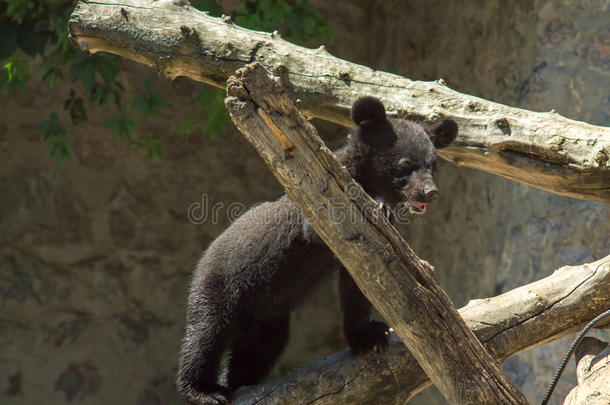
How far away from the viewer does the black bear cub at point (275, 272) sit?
14.2ft

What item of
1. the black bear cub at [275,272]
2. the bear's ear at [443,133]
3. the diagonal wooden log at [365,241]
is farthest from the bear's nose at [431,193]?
the diagonal wooden log at [365,241]

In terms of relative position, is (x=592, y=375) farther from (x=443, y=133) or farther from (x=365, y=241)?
(x=443, y=133)

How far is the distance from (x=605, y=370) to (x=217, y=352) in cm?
220

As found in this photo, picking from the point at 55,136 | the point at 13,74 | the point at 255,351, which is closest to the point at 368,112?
the point at 255,351

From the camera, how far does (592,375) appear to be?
11.6 ft

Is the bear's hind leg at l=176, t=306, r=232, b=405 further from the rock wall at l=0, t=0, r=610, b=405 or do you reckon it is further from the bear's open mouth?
the rock wall at l=0, t=0, r=610, b=405

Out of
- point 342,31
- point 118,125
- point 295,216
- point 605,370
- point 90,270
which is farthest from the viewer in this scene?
point 342,31

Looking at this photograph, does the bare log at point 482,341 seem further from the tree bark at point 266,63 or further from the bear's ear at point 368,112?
the bear's ear at point 368,112

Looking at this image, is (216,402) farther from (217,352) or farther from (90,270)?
(90,270)

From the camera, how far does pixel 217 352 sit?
445cm

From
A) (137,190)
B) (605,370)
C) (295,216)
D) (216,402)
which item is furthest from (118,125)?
(605,370)

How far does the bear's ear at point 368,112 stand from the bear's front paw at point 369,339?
1236mm

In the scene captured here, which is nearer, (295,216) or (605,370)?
(605,370)

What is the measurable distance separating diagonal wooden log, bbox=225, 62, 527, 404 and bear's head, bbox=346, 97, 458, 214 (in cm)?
124
